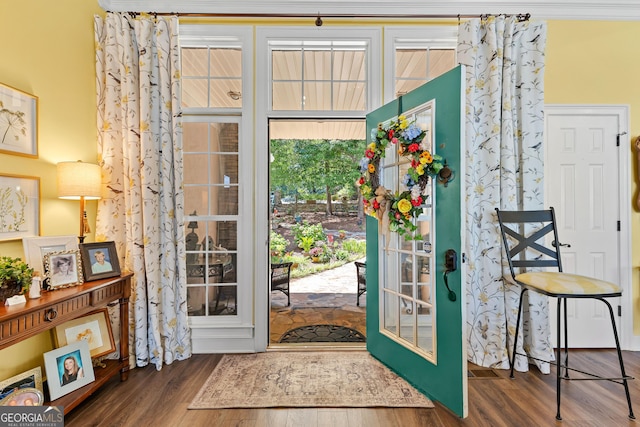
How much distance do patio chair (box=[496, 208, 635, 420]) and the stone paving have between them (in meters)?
1.71

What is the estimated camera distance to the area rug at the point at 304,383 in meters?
1.99

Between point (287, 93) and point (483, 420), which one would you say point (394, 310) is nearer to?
point (483, 420)

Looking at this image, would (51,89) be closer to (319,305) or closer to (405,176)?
(405,176)

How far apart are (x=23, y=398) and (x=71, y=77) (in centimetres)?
228

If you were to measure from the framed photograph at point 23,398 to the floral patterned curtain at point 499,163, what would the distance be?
3016 millimetres

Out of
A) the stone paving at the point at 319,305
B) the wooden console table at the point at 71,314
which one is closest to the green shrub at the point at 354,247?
the stone paving at the point at 319,305

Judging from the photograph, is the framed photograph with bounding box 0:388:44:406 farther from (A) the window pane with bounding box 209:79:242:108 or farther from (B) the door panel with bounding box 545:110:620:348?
(B) the door panel with bounding box 545:110:620:348

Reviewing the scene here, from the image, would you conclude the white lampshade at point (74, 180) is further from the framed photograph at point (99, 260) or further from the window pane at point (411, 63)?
the window pane at point (411, 63)

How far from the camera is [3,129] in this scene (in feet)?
6.02

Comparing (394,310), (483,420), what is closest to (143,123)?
(394,310)

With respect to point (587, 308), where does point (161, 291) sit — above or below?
above

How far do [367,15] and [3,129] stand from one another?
2929 mm

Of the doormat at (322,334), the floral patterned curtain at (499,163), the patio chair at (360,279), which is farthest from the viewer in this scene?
the patio chair at (360,279)

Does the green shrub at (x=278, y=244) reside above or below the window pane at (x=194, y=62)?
below
